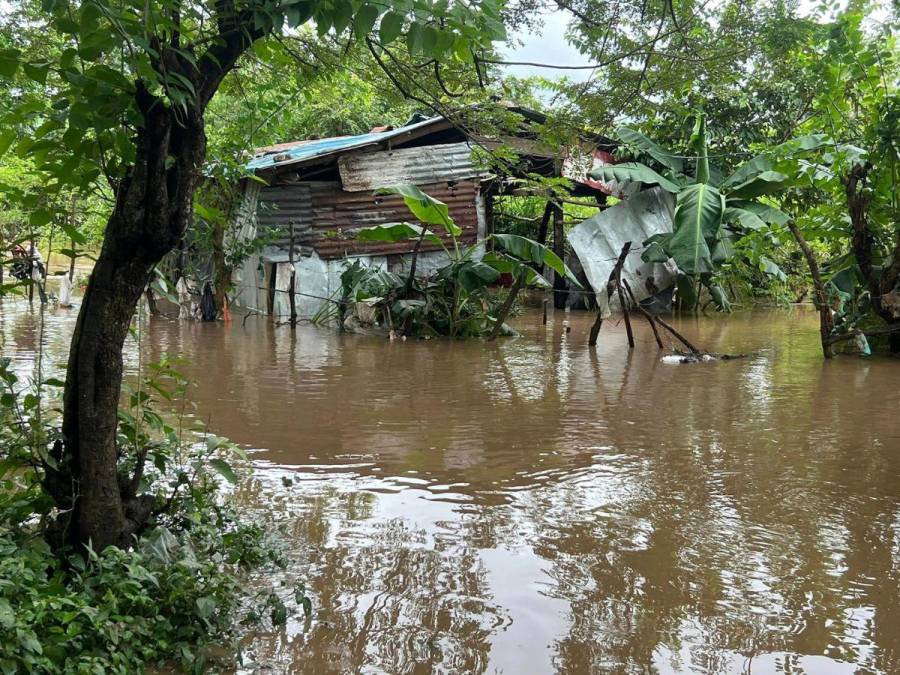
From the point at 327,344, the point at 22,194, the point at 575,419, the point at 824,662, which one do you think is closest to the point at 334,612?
the point at 824,662

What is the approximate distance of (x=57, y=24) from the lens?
248 cm

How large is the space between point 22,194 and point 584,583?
110 inches

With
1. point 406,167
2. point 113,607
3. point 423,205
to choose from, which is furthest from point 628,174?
point 113,607

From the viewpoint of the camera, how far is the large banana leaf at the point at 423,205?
11172mm

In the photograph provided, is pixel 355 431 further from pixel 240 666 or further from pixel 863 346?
pixel 863 346

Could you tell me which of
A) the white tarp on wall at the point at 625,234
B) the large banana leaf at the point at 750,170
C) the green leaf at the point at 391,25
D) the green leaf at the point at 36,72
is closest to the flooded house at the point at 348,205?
the white tarp on wall at the point at 625,234

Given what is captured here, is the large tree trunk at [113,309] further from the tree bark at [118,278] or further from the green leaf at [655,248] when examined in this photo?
the green leaf at [655,248]

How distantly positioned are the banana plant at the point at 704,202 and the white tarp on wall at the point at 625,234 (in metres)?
2.42

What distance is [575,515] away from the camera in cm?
429

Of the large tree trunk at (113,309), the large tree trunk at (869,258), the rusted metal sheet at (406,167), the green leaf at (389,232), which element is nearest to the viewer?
the large tree trunk at (113,309)

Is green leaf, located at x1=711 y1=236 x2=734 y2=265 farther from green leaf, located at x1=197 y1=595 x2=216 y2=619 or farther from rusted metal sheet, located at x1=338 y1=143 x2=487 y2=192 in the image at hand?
green leaf, located at x1=197 y1=595 x2=216 y2=619

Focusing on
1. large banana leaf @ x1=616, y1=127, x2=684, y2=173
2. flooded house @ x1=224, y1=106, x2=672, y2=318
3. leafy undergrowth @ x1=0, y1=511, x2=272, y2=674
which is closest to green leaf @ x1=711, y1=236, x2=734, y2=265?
large banana leaf @ x1=616, y1=127, x2=684, y2=173

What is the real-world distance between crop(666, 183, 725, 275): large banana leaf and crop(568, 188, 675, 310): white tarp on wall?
387 centimetres

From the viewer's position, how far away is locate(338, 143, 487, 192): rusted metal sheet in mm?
15219
